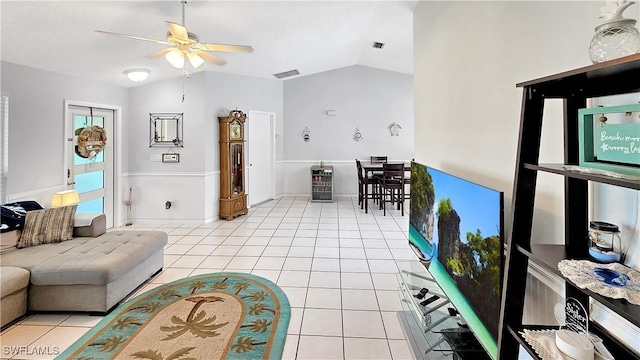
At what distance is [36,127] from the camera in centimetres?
365

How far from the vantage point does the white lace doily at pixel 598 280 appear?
2.56 feet

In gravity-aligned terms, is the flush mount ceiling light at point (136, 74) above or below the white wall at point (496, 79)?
above

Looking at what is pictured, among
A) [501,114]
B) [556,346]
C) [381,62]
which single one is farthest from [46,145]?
[381,62]

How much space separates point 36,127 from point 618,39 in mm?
5083

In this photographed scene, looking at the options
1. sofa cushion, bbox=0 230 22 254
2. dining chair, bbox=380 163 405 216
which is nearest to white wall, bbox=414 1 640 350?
dining chair, bbox=380 163 405 216

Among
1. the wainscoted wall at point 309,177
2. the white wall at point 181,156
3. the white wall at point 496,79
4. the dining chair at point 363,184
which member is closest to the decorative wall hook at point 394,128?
the wainscoted wall at point 309,177

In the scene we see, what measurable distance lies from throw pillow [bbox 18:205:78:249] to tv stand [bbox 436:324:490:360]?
3.55 metres

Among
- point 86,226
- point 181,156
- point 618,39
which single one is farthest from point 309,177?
point 618,39

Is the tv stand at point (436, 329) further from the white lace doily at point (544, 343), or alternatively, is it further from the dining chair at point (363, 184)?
the dining chair at point (363, 184)

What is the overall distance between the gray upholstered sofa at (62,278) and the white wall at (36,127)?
1062 mm

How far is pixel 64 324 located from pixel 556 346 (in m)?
3.20

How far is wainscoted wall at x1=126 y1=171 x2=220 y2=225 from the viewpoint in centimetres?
532

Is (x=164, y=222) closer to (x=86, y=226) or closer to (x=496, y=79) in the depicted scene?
(x=86, y=226)

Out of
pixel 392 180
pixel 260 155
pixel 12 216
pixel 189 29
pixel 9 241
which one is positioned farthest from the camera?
pixel 260 155
